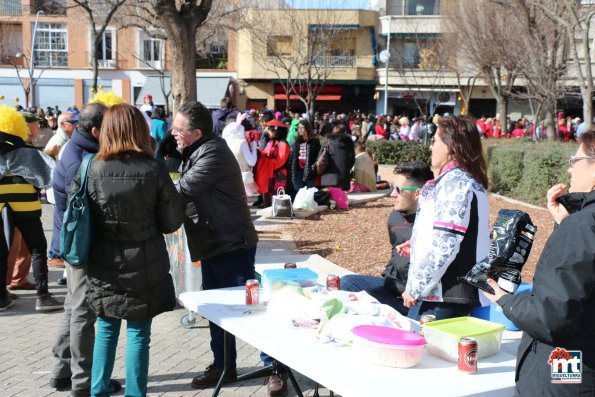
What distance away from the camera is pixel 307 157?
11969 millimetres

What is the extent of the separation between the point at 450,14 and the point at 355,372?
26584mm

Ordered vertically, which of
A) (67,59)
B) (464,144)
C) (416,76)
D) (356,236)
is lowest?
(356,236)

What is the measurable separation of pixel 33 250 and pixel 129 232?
9.87 ft

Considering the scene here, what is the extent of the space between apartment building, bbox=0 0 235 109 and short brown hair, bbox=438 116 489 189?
39.9 m

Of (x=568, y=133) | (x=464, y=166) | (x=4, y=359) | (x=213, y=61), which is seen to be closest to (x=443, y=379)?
(x=464, y=166)

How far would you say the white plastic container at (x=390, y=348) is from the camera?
9.75 ft

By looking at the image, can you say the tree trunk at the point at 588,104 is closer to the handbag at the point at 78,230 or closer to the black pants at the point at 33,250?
the black pants at the point at 33,250

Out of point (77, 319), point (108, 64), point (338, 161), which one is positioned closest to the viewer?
point (77, 319)

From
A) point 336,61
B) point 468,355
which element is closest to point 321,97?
point 336,61

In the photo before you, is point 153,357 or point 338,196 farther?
point 338,196

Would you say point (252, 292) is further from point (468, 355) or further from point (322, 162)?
point (322, 162)

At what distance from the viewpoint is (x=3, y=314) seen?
634 centimetres

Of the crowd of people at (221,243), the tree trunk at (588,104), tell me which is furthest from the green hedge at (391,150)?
the crowd of people at (221,243)

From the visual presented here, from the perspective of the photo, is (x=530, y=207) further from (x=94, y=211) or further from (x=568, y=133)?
(x=568, y=133)
